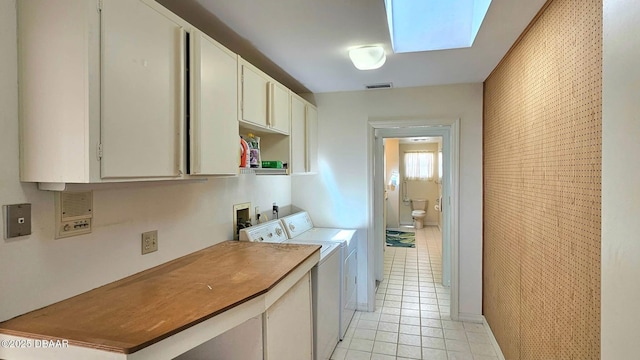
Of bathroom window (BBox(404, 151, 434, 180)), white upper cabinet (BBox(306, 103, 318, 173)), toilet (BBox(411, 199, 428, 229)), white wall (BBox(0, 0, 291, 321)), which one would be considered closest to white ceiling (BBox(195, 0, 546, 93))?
white upper cabinet (BBox(306, 103, 318, 173))

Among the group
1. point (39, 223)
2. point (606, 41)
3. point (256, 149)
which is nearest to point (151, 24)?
point (39, 223)

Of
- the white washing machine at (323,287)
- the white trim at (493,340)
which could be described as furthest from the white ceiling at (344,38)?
the white trim at (493,340)

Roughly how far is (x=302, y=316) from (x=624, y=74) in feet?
5.80

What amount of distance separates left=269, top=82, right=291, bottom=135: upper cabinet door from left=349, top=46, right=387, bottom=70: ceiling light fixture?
2.01 feet

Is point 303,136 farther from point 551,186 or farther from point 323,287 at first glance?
point 551,186

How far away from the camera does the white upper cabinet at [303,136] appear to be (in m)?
2.81

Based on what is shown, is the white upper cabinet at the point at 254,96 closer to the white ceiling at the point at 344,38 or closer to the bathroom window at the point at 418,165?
the white ceiling at the point at 344,38

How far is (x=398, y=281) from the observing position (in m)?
4.14

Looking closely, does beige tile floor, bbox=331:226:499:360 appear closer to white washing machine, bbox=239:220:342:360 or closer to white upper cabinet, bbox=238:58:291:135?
white washing machine, bbox=239:220:342:360

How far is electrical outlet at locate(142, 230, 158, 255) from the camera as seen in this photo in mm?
1609

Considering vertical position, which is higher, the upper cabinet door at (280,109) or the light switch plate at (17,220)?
the upper cabinet door at (280,109)

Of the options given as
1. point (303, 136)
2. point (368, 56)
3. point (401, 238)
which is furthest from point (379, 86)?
point (401, 238)

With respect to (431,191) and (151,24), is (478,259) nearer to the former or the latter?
(151,24)

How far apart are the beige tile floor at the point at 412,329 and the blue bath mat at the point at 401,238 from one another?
1782 millimetres
